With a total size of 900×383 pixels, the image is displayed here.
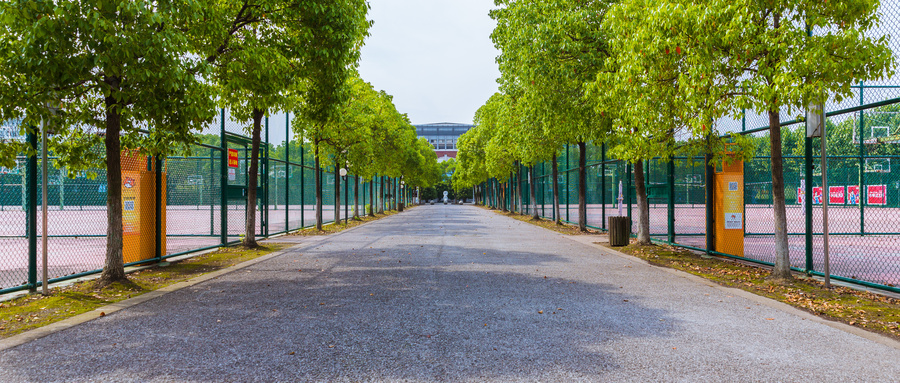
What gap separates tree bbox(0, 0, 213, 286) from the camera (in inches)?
240

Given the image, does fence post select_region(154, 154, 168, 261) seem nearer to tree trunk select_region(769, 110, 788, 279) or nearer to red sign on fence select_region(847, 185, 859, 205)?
tree trunk select_region(769, 110, 788, 279)

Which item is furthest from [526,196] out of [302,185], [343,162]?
[302,185]

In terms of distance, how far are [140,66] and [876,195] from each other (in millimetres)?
19461

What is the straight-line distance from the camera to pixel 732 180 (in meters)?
10.6

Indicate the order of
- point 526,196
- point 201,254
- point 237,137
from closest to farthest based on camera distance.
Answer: point 201,254 < point 237,137 < point 526,196

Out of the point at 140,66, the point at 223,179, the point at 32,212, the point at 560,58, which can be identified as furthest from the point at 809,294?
the point at 223,179

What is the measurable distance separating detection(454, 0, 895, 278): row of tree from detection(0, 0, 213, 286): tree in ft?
21.6

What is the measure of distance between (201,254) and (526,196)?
1202 inches

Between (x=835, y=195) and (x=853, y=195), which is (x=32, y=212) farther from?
(x=835, y=195)

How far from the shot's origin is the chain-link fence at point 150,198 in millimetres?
9180

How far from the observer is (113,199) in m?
7.79

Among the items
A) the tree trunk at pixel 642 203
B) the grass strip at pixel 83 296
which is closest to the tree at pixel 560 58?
the tree trunk at pixel 642 203

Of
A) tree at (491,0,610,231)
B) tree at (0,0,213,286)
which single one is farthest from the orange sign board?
tree at (0,0,213,286)

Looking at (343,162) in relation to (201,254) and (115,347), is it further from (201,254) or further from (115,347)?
(115,347)
